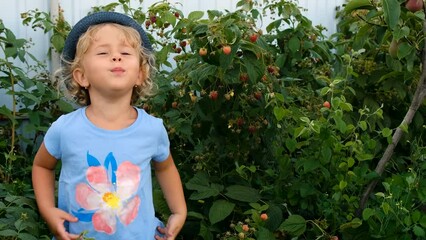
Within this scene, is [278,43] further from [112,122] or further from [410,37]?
[112,122]

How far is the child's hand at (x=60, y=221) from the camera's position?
2811mm

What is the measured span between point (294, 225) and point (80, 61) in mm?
1283

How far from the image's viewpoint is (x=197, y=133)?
4090mm

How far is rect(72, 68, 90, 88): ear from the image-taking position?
2.91m

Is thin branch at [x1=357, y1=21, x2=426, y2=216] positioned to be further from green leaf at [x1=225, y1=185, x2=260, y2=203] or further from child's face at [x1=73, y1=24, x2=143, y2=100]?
child's face at [x1=73, y1=24, x2=143, y2=100]

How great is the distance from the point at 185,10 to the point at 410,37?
217cm

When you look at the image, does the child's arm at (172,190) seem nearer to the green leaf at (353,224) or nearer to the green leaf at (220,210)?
the green leaf at (220,210)

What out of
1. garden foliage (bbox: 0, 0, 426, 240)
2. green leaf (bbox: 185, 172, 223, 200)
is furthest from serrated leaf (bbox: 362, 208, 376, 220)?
green leaf (bbox: 185, 172, 223, 200)

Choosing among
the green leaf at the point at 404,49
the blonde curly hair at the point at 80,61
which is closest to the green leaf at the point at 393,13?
the green leaf at the point at 404,49

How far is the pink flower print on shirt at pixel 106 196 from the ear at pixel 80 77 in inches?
10.6

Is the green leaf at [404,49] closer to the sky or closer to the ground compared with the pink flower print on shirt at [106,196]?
closer to the sky

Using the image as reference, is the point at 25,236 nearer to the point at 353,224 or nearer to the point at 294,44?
the point at 353,224

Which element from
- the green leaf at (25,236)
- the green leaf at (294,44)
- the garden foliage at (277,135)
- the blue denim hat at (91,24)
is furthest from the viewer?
the green leaf at (294,44)

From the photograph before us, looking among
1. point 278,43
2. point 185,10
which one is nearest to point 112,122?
point 278,43
